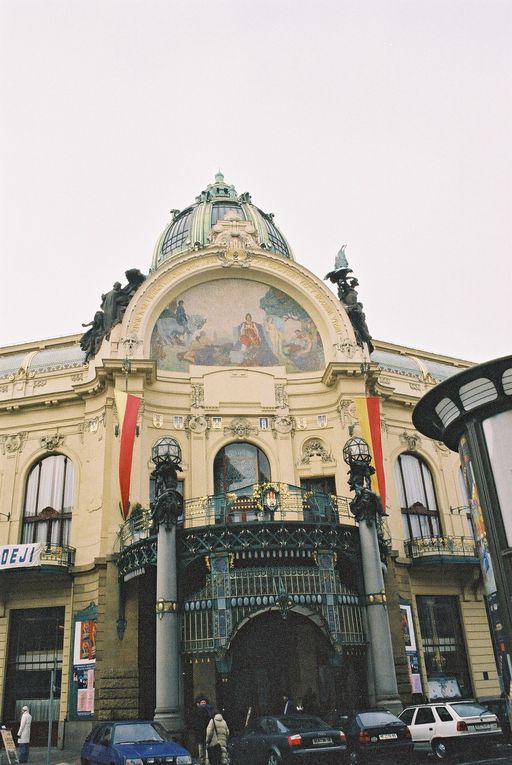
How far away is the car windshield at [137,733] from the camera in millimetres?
14773

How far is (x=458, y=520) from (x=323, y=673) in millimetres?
10007

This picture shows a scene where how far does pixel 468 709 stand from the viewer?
54.1 feet

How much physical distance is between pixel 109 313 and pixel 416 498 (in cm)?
1536

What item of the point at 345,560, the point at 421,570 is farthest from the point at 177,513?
the point at 421,570

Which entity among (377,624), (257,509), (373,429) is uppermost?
(373,429)

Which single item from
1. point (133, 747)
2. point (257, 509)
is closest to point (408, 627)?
point (257, 509)

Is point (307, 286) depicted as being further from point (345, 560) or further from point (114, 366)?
point (345, 560)

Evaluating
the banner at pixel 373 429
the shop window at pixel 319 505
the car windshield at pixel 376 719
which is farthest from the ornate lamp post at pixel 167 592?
the banner at pixel 373 429

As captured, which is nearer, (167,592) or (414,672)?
(167,592)

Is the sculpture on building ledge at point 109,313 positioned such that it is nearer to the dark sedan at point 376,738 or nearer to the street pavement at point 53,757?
the street pavement at point 53,757

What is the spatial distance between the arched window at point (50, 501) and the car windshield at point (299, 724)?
14.2 meters

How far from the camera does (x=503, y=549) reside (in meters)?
11.0

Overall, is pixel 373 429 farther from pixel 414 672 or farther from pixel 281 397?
pixel 414 672

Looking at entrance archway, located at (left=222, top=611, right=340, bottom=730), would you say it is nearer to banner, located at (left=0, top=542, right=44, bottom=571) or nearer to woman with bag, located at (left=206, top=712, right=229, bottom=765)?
banner, located at (left=0, top=542, right=44, bottom=571)
